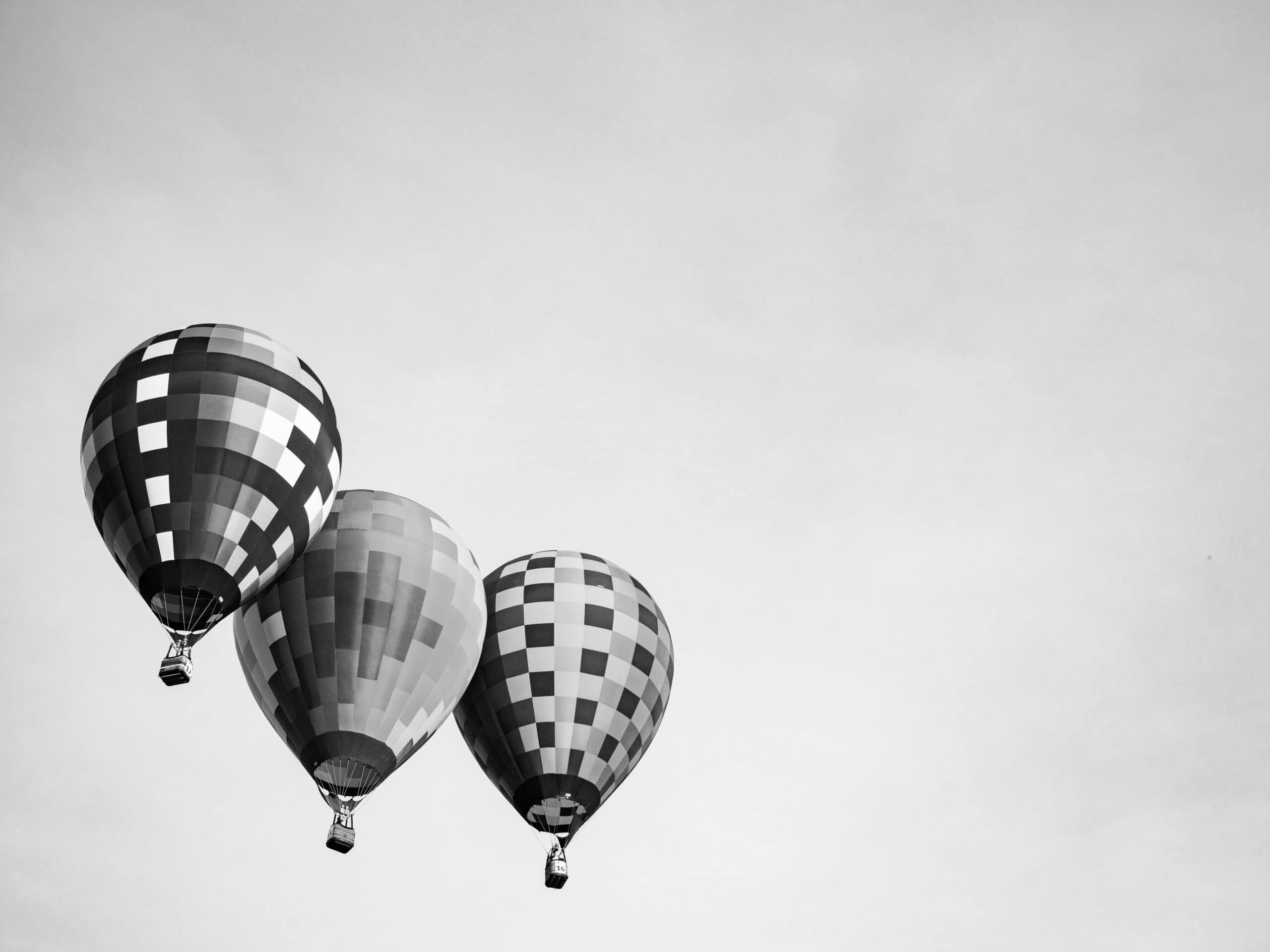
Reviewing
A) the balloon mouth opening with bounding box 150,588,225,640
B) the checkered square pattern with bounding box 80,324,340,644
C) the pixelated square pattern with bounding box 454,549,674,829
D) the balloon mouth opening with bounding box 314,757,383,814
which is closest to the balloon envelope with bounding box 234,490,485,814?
the balloon mouth opening with bounding box 314,757,383,814

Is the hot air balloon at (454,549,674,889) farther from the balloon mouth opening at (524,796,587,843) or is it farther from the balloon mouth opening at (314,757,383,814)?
the balloon mouth opening at (314,757,383,814)

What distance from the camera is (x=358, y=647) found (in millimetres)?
15969

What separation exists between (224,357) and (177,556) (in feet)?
7.11

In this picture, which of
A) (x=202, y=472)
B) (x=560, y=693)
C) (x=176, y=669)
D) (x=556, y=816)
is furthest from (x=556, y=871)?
(x=202, y=472)

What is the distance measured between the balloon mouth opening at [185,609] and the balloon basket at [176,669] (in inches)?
8.5

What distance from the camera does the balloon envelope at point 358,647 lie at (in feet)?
51.9

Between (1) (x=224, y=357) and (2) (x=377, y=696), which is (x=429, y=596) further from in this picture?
(1) (x=224, y=357)

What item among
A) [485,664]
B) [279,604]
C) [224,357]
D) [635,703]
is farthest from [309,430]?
[635,703]

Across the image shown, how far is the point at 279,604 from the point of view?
635 inches

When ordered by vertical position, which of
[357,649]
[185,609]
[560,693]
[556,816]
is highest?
[560,693]

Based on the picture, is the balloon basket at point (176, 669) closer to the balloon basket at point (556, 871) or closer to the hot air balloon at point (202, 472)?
the hot air balloon at point (202, 472)

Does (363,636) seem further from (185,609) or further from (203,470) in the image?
(203,470)

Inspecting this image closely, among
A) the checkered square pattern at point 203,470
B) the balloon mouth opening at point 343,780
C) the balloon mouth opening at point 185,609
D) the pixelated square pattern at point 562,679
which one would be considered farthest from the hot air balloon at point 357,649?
the balloon mouth opening at point 185,609

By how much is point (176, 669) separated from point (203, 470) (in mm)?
1919
